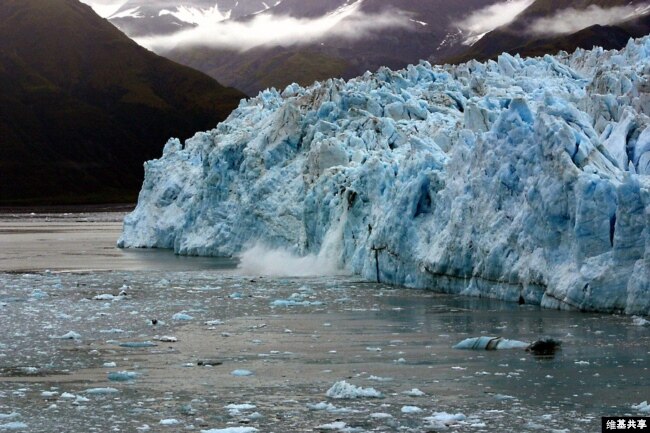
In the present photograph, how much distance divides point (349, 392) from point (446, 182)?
13718 mm

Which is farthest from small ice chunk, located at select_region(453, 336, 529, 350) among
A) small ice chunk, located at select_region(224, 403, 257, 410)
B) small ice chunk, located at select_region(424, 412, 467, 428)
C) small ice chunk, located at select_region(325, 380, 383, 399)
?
small ice chunk, located at select_region(224, 403, 257, 410)

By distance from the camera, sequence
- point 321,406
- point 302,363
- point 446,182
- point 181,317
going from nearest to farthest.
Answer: point 321,406 < point 302,363 < point 181,317 < point 446,182

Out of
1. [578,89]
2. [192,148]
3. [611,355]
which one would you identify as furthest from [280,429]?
[192,148]

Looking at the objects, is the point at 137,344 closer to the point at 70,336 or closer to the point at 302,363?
the point at 70,336

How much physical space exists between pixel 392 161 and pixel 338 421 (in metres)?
20.6

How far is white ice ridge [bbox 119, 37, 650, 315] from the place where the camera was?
2094cm

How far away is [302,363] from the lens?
52.4 feet

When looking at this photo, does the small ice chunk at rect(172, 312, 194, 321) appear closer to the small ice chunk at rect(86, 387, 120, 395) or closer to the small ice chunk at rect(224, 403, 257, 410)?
the small ice chunk at rect(86, 387, 120, 395)

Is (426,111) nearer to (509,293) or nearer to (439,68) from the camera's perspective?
(439,68)

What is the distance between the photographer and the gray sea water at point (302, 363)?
40.2ft

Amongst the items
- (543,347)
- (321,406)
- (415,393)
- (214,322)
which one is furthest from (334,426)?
(214,322)

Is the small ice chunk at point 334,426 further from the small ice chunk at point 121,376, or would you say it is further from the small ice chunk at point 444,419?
the small ice chunk at point 121,376

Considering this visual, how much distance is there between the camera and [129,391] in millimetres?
13844

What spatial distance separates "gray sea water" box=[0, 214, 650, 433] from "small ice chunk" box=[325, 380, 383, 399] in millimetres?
58
